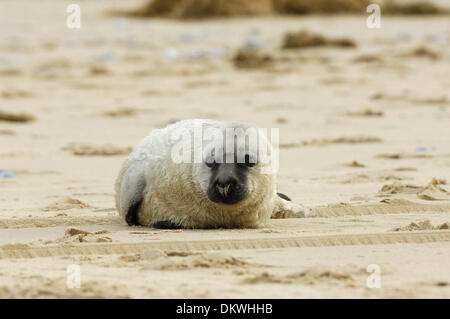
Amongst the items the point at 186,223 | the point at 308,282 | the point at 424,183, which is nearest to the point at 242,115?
the point at 424,183

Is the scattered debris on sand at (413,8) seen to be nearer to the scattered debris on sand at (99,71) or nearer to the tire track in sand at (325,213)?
the scattered debris on sand at (99,71)

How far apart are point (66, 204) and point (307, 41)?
11120 millimetres

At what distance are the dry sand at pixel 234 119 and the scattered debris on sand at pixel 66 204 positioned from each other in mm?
17

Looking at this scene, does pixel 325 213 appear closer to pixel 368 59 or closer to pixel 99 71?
pixel 99 71

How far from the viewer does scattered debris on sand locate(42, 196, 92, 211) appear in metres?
6.82

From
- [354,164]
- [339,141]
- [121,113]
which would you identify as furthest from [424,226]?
[121,113]

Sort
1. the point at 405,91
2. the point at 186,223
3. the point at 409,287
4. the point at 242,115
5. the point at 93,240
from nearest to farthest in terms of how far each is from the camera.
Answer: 1. the point at 409,287
2. the point at 93,240
3. the point at 186,223
4. the point at 242,115
5. the point at 405,91

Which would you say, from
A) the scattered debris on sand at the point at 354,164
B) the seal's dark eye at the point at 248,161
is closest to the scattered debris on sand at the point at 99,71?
the scattered debris on sand at the point at 354,164

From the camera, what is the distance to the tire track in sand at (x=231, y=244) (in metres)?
5.19

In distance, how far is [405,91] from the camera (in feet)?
Result: 43.3

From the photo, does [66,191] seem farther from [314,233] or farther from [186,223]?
[314,233]

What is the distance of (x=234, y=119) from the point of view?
37.7ft

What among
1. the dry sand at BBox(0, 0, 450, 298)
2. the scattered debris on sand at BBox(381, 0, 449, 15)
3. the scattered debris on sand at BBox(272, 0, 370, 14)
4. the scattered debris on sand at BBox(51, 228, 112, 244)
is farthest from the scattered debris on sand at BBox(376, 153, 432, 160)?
the scattered debris on sand at BBox(381, 0, 449, 15)

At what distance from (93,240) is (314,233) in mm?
1373
